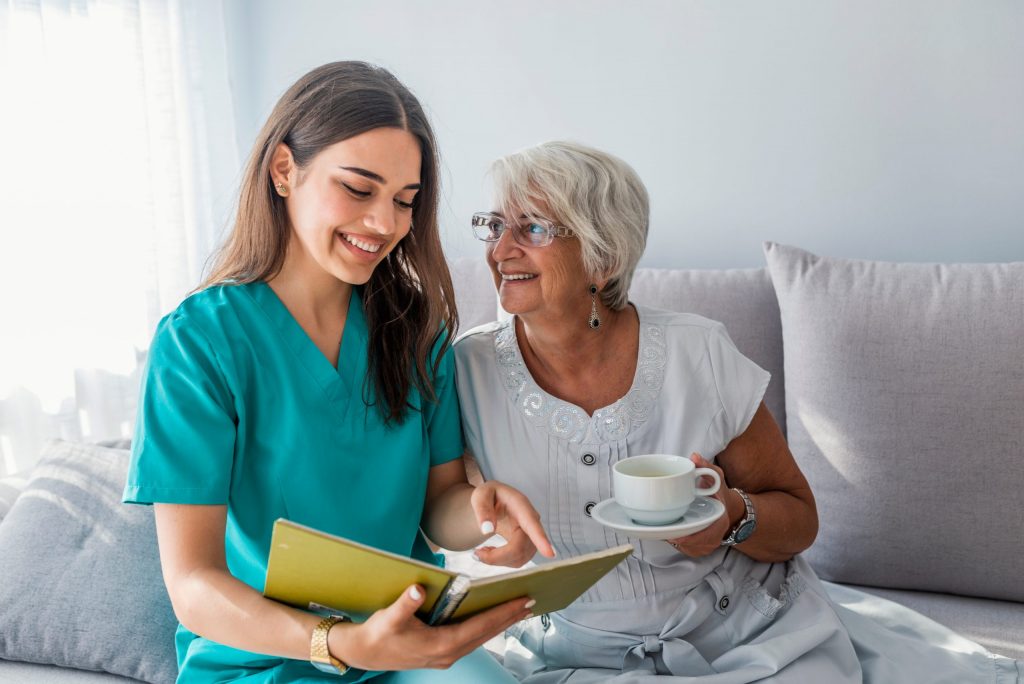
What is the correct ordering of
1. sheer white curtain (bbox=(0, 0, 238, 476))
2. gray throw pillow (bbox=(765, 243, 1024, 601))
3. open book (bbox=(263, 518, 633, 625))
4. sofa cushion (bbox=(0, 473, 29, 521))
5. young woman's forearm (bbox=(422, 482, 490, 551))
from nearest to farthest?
open book (bbox=(263, 518, 633, 625)), young woman's forearm (bbox=(422, 482, 490, 551)), gray throw pillow (bbox=(765, 243, 1024, 601)), sofa cushion (bbox=(0, 473, 29, 521)), sheer white curtain (bbox=(0, 0, 238, 476))

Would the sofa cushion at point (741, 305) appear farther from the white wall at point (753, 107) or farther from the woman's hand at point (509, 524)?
the woman's hand at point (509, 524)

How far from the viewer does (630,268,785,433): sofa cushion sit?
1.99 m

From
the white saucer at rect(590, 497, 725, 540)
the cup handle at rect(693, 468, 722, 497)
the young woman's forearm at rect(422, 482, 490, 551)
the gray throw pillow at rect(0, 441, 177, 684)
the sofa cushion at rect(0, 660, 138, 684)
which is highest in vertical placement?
the cup handle at rect(693, 468, 722, 497)

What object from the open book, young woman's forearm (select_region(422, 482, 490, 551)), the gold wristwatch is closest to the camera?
the open book

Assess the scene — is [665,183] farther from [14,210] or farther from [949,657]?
[14,210]

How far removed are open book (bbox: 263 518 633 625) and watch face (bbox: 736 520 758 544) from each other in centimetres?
37

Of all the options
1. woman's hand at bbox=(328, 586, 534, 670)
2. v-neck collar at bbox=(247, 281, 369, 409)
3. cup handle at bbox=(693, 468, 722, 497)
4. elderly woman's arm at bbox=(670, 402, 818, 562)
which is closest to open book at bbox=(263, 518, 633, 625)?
woman's hand at bbox=(328, 586, 534, 670)

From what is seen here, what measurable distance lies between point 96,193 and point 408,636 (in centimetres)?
173

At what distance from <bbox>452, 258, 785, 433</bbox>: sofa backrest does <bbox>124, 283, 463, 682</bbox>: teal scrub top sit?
803mm

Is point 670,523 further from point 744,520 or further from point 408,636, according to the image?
point 408,636

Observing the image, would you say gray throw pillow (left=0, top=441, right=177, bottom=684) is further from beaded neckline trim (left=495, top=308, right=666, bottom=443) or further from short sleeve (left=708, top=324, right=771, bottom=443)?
short sleeve (left=708, top=324, right=771, bottom=443)

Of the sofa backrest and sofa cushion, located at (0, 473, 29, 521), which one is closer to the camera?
sofa cushion, located at (0, 473, 29, 521)

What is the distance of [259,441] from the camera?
1280mm

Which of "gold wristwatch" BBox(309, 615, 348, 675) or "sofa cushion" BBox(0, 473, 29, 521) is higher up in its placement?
"gold wristwatch" BBox(309, 615, 348, 675)
